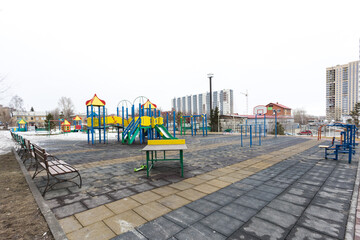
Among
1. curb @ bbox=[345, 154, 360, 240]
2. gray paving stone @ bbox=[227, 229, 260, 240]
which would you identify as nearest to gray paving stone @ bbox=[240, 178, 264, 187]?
curb @ bbox=[345, 154, 360, 240]

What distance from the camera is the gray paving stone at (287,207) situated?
275cm

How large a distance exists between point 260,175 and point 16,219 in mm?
5075

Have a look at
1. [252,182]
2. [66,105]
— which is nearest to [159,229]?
[252,182]

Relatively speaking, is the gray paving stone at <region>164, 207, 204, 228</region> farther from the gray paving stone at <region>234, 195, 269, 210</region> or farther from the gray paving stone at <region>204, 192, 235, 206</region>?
the gray paving stone at <region>234, 195, 269, 210</region>


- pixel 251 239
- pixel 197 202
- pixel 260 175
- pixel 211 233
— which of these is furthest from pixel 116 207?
pixel 260 175

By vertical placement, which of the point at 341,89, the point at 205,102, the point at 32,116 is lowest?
the point at 32,116

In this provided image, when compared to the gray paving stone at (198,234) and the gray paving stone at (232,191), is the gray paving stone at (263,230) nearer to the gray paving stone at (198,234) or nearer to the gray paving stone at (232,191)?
the gray paving stone at (198,234)

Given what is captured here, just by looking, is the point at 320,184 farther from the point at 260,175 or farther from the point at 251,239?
the point at 251,239

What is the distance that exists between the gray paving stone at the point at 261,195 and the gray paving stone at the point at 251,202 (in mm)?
140

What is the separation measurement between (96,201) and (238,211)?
2502 mm

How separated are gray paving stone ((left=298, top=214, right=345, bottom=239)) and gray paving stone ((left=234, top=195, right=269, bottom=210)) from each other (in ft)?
1.90

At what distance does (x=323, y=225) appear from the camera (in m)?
2.40

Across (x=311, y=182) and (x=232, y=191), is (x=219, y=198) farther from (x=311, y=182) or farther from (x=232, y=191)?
(x=311, y=182)

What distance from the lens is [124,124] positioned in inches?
560
